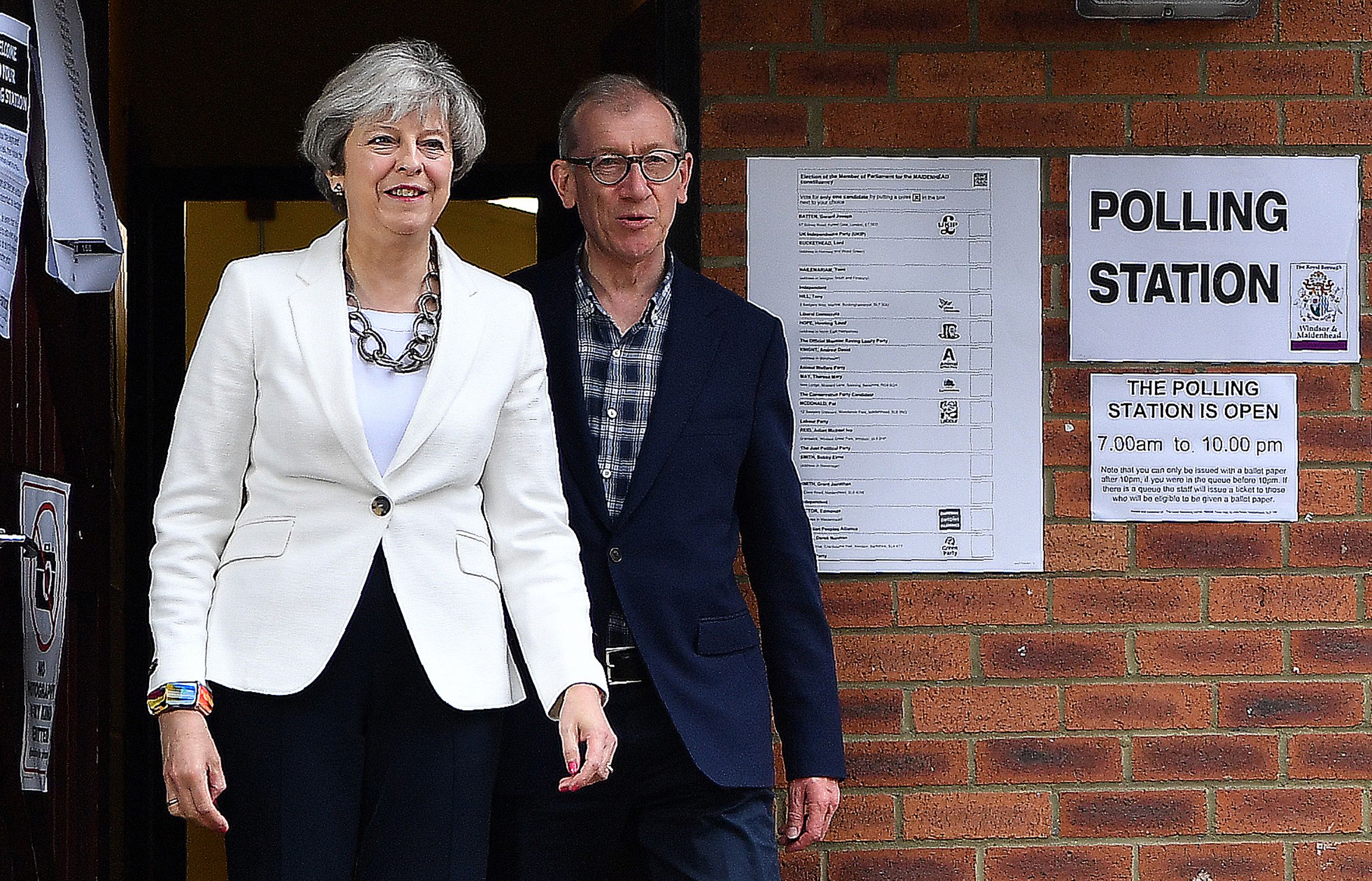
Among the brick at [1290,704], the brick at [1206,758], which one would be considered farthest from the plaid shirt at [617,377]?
the brick at [1290,704]

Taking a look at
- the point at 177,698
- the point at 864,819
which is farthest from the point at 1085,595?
the point at 177,698

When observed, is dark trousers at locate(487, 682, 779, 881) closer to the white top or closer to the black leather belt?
the black leather belt

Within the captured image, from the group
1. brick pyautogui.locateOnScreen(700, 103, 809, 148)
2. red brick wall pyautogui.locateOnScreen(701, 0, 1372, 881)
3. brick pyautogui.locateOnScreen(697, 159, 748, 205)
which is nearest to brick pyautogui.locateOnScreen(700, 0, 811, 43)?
red brick wall pyautogui.locateOnScreen(701, 0, 1372, 881)

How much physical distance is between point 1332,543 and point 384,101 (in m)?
2.10

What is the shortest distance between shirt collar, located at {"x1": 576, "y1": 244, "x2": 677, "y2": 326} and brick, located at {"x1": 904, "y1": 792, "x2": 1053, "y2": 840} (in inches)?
45.0

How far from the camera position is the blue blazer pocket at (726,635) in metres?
2.64

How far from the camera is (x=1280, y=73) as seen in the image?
10.6 ft

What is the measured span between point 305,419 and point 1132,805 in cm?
191

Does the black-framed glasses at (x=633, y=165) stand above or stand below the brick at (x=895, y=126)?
below

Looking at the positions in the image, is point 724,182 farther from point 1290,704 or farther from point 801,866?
point 1290,704

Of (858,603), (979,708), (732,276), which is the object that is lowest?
(979,708)

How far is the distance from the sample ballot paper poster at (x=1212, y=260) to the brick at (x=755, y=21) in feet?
2.03

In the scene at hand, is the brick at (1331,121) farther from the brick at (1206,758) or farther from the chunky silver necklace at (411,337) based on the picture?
the chunky silver necklace at (411,337)

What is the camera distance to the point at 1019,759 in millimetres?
3180
